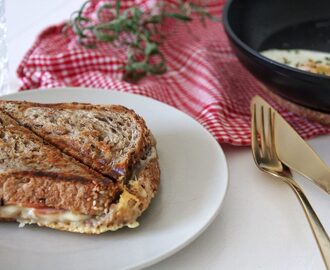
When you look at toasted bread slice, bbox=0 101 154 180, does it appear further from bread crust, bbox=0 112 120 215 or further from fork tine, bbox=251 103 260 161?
fork tine, bbox=251 103 260 161

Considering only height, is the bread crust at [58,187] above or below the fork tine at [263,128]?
above

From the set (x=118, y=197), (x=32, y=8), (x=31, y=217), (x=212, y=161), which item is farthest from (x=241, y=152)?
(x=32, y=8)

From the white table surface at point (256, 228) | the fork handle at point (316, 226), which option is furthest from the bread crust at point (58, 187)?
the fork handle at point (316, 226)

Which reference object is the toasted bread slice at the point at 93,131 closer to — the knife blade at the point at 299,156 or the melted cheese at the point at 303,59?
the knife blade at the point at 299,156

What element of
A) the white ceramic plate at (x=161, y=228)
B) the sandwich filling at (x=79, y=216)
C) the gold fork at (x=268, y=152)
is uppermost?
the sandwich filling at (x=79, y=216)

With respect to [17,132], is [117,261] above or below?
below

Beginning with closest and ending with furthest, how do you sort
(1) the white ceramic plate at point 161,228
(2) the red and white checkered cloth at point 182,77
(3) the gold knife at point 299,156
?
(1) the white ceramic plate at point 161,228 < (3) the gold knife at point 299,156 < (2) the red and white checkered cloth at point 182,77

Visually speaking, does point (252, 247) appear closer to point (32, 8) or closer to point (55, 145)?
point (55, 145)
